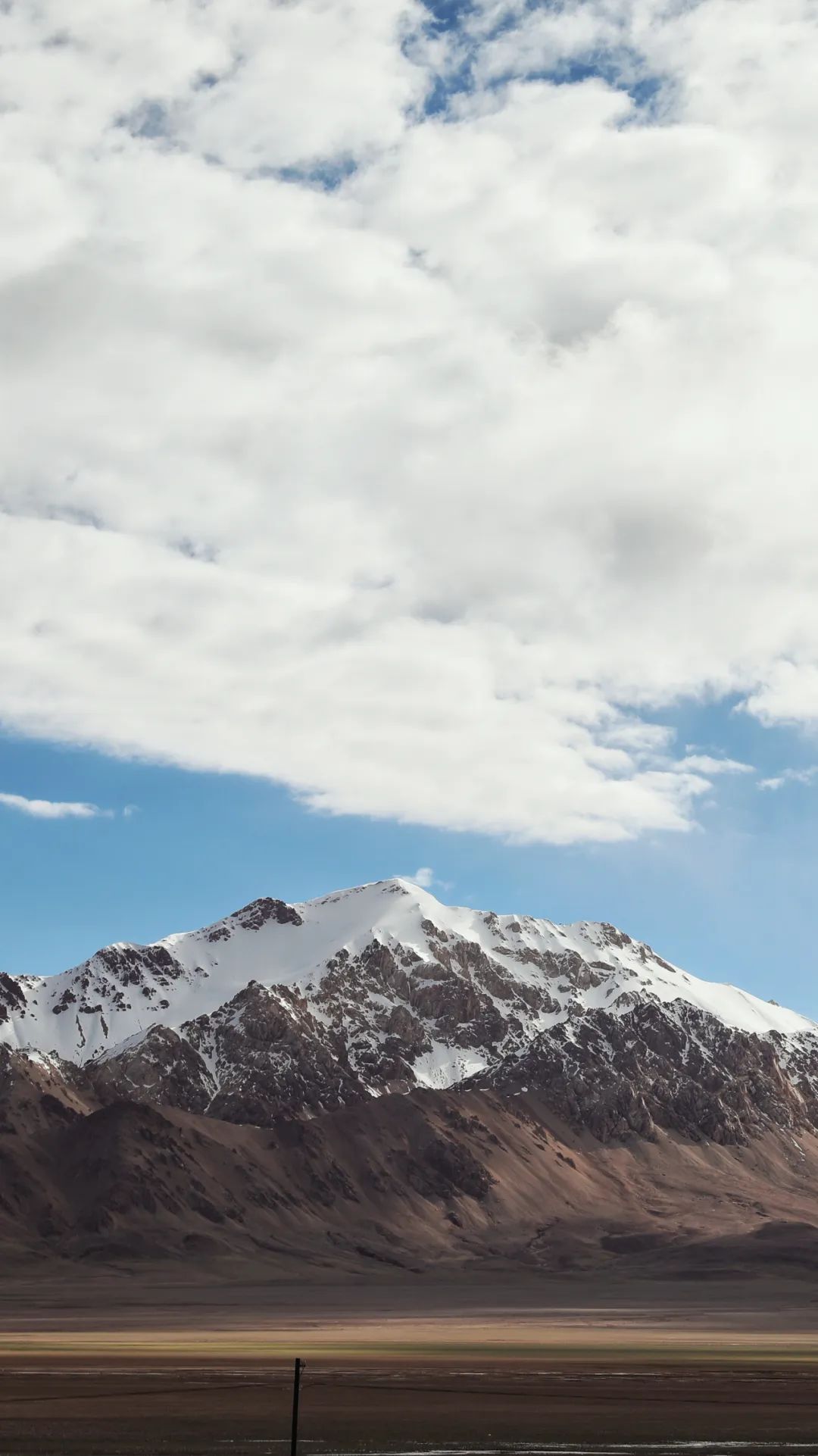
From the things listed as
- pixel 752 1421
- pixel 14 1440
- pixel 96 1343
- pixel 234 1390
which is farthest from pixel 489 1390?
pixel 96 1343

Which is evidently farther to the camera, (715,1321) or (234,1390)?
(715,1321)

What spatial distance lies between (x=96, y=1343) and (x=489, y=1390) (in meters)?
49.3

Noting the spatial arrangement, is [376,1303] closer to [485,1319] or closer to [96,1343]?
[485,1319]

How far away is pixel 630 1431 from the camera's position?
55.4 meters

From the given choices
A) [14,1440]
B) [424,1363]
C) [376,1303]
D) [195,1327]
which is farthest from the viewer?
[376,1303]

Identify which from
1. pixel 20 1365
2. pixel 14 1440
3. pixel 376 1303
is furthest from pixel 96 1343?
pixel 376 1303

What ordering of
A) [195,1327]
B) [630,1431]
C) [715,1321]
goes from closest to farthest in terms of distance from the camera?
1. [630,1431]
2. [195,1327]
3. [715,1321]

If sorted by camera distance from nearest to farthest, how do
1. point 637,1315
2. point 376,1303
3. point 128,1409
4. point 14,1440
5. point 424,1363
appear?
point 14,1440 < point 128,1409 < point 424,1363 < point 637,1315 < point 376,1303

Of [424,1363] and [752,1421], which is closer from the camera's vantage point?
[752,1421]

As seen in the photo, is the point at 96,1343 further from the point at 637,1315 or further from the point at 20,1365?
the point at 637,1315

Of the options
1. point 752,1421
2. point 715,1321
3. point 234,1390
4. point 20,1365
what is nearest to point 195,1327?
point 715,1321

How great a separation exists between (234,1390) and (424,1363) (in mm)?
23196

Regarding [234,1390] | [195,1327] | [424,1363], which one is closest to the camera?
[234,1390]

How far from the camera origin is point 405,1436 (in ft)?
178
